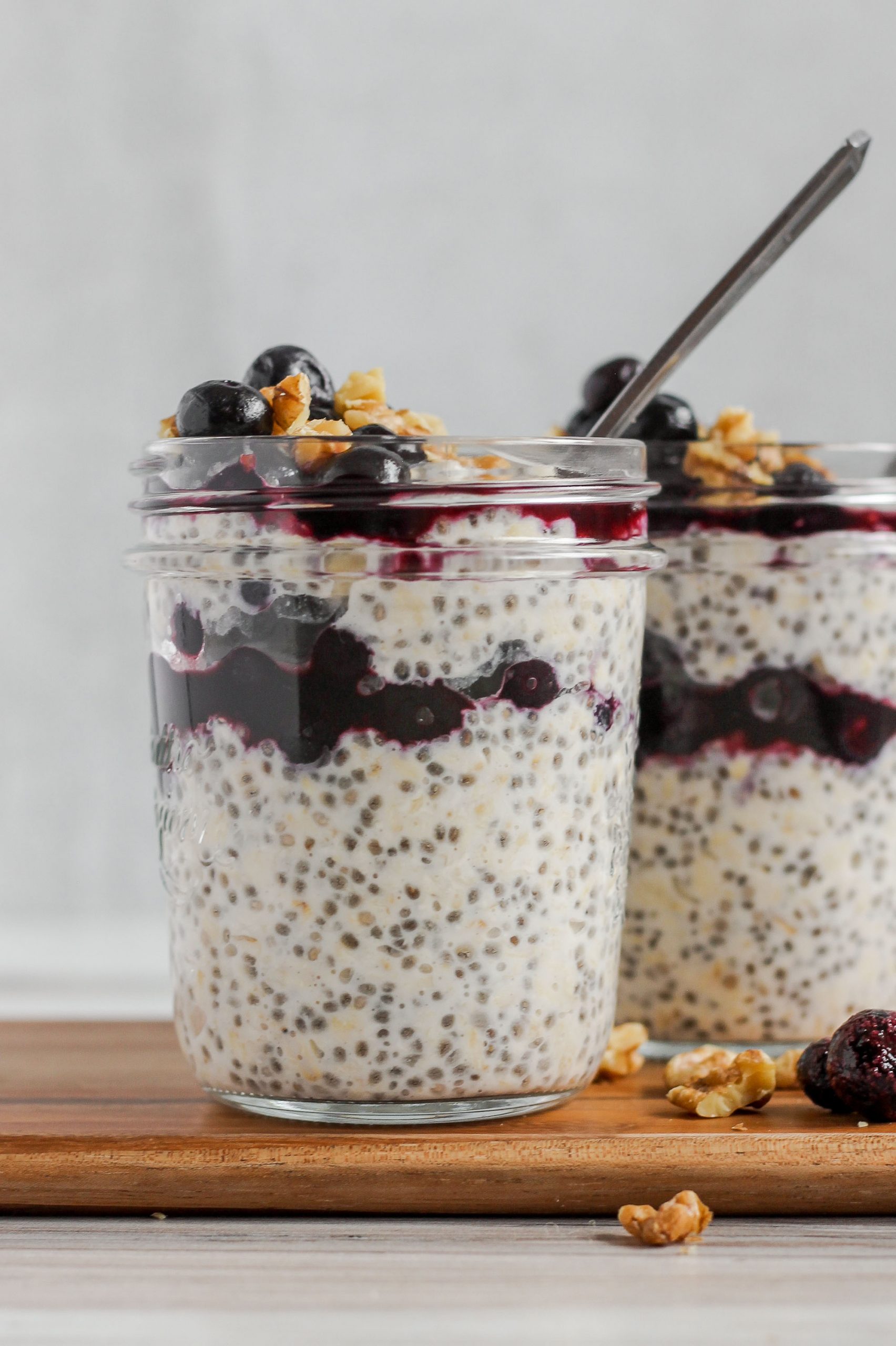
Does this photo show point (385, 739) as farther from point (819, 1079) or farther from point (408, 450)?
point (819, 1079)

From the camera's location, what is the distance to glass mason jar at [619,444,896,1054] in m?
1.01

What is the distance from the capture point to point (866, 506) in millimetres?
1009

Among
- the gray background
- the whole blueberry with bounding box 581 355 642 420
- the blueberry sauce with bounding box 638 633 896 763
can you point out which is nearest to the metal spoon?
the whole blueberry with bounding box 581 355 642 420

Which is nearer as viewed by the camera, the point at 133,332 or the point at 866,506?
the point at 866,506

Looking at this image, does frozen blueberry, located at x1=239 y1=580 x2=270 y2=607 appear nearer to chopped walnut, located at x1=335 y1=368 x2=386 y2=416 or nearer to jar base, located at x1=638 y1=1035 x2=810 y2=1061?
chopped walnut, located at x1=335 y1=368 x2=386 y2=416

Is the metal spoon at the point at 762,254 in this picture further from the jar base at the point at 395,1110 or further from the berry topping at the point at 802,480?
the jar base at the point at 395,1110

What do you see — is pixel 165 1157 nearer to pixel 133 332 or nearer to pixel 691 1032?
pixel 691 1032

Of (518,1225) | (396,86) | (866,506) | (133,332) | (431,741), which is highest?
(396,86)

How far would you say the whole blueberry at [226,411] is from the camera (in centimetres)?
83

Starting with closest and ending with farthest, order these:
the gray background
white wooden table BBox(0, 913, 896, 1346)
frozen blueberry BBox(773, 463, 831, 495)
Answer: white wooden table BBox(0, 913, 896, 1346) → frozen blueberry BBox(773, 463, 831, 495) → the gray background

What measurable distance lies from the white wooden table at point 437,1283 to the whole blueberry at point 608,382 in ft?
1.57

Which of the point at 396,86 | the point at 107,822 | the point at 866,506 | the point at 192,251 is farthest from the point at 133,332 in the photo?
the point at 866,506

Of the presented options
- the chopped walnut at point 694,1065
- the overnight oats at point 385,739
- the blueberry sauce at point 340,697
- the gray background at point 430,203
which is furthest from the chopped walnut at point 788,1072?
the gray background at point 430,203

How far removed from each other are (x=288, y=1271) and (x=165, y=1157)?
0.11m
